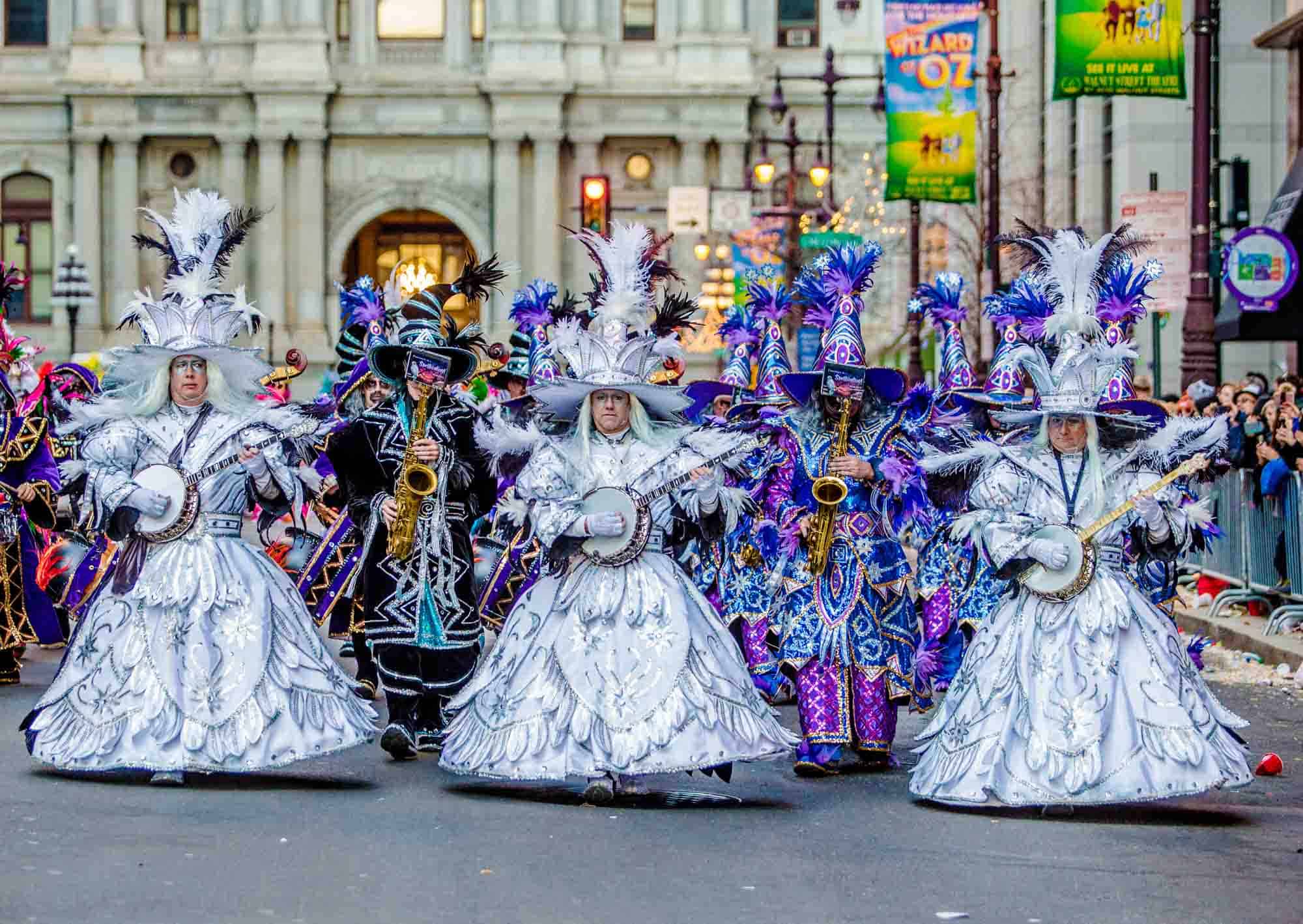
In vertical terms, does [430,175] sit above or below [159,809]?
above

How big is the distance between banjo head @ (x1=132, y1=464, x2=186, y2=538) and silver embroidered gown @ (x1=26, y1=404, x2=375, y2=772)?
0.08 metres

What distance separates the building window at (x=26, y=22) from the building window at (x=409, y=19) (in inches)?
342

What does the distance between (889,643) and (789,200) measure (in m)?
33.4

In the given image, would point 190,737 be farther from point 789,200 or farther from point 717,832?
point 789,200

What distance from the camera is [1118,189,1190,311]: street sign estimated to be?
2262cm

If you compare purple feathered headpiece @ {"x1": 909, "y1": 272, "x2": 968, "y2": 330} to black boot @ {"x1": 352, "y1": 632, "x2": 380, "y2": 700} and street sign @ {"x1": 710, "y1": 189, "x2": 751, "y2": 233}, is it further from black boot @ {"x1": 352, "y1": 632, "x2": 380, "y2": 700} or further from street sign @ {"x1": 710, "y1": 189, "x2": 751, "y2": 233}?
street sign @ {"x1": 710, "y1": 189, "x2": 751, "y2": 233}

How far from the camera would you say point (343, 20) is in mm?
67812

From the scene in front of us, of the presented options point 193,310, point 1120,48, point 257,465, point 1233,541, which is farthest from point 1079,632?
point 1120,48

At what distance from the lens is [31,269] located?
6781 centimetres

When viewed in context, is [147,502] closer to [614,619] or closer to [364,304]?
[614,619]

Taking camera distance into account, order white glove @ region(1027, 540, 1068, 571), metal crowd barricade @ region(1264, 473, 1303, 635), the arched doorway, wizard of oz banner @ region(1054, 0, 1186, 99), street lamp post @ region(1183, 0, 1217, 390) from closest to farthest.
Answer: white glove @ region(1027, 540, 1068, 571) → metal crowd barricade @ region(1264, 473, 1303, 635) → street lamp post @ region(1183, 0, 1217, 390) → wizard of oz banner @ region(1054, 0, 1186, 99) → the arched doorway

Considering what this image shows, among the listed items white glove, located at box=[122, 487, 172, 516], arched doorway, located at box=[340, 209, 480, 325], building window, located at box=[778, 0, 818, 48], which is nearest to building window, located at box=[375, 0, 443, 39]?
arched doorway, located at box=[340, 209, 480, 325]

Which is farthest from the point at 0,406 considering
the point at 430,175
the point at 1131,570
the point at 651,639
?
the point at 430,175

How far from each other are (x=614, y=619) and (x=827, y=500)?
154cm
